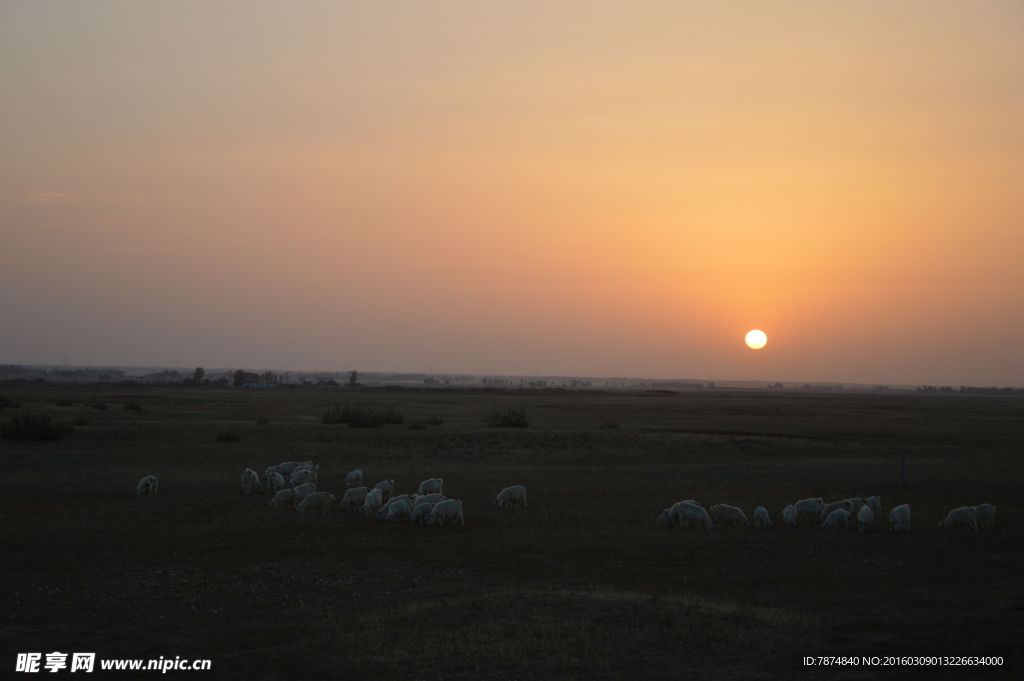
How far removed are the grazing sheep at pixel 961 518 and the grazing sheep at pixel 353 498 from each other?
1460cm

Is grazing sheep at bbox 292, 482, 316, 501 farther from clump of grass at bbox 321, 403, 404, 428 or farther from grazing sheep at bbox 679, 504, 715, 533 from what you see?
clump of grass at bbox 321, 403, 404, 428

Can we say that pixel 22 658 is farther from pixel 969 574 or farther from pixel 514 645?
pixel 969 574

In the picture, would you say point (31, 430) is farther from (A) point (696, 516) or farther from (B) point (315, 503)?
(A) point (696, 516)

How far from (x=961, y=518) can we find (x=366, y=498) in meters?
14.7

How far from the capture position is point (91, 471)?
2816 cm

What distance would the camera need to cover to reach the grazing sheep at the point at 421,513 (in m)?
19.3

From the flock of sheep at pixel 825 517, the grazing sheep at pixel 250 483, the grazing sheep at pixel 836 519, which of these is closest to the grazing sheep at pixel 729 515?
the flock of sheep at pixel 825 517

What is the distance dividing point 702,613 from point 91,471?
2448cm

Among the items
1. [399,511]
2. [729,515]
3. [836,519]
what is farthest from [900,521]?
[399,511]

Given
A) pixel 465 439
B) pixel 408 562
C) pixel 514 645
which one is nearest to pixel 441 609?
pixel 514 645

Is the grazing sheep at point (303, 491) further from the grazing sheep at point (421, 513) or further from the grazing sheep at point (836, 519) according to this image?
the grazing sheep at point (836, 519)

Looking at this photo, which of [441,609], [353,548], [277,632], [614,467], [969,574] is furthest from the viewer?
[614,467]

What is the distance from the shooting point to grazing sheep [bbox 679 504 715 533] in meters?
19.1

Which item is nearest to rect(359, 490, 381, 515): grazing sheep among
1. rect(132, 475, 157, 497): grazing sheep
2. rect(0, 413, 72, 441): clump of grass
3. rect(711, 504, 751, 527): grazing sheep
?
rect(132, 475, 157, 497): grazing sheep
